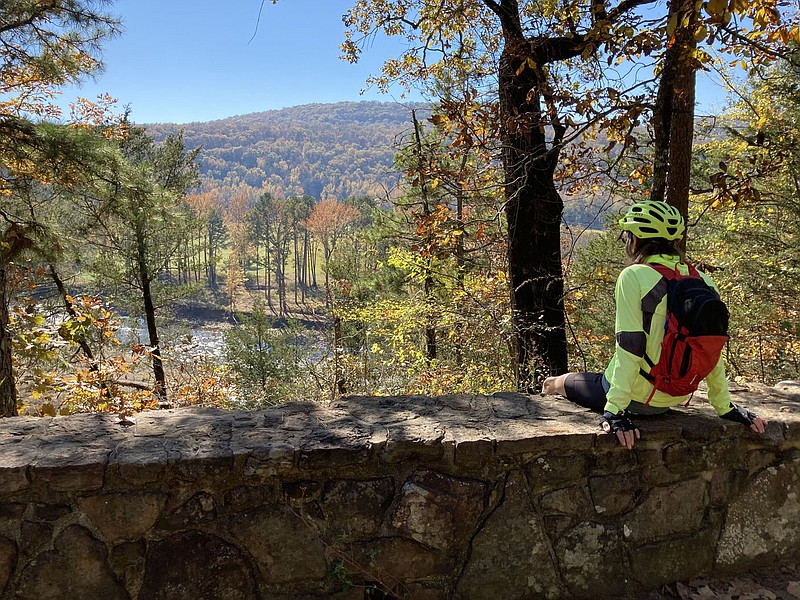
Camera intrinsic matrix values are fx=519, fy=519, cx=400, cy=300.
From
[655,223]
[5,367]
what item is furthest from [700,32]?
[5,367]

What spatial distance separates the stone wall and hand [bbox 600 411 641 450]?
61mm

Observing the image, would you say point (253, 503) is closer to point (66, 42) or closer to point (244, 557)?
point (244, 557)

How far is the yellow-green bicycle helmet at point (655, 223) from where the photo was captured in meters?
2.36

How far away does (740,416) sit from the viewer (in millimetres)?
2359

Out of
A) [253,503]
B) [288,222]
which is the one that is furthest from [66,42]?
[288,222]

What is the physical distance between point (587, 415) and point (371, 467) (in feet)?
3.56

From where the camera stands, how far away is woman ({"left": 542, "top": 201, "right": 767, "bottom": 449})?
7.02 ft

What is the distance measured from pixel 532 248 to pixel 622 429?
3.33 metres

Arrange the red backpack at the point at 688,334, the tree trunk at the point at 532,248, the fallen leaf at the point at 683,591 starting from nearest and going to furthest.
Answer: the red backpack at the point at 688,334
the fallen leaf at the point at 683,591
the tree trunk at the point at 532,248

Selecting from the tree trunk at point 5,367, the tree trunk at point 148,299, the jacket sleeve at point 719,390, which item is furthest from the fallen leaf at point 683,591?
the tree trunk at point 148,299

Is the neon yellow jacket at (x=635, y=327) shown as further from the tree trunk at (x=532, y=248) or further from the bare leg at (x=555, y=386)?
the tree trunk at (x=532, y=248)

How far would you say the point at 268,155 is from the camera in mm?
195250

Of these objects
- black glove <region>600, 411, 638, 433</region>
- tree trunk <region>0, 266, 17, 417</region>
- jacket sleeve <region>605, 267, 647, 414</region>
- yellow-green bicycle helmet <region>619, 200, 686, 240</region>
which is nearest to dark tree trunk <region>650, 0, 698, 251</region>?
yellow-green bicycle helmet <region>619, 200, 686, 240</region>

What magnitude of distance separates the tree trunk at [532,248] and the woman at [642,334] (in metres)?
2.68
